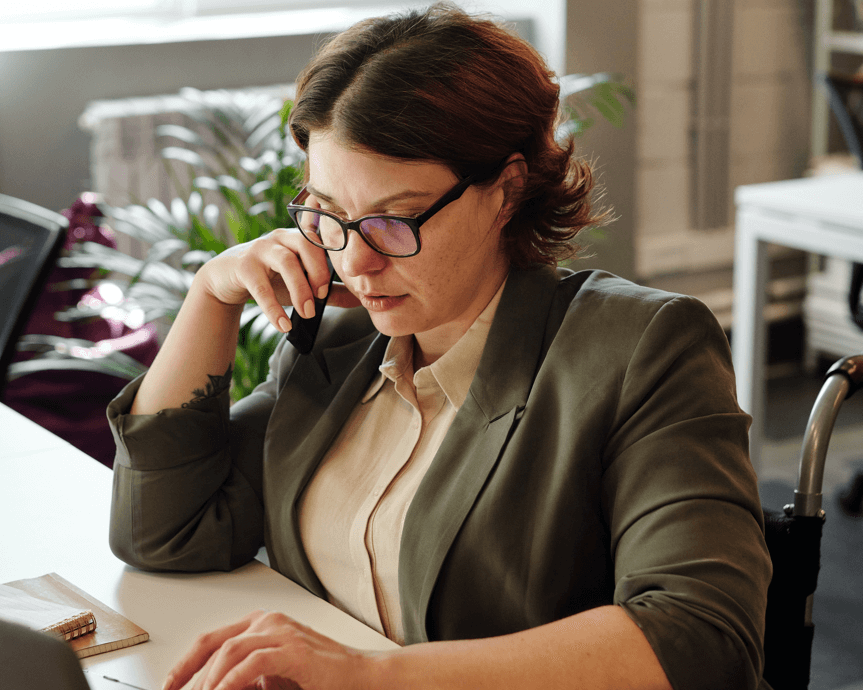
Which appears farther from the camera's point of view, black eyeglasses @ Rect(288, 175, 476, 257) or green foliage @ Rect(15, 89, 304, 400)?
green foliage @ Rect(15, 89, 304, 400)

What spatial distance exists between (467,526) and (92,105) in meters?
2.54

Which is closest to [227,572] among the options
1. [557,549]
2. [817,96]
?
[557,549]

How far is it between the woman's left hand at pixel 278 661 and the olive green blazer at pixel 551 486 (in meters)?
0.22

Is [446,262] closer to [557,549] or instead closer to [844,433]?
[557,549]

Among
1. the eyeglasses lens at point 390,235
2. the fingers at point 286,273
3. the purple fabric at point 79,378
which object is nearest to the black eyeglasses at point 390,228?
the eyeglasses lens at point 390,235

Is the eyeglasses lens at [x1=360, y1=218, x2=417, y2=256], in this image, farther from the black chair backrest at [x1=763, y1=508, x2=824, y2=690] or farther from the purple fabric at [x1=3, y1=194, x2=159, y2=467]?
the purple fabric at [x1=3, y1=194, x2=159, y2=467]

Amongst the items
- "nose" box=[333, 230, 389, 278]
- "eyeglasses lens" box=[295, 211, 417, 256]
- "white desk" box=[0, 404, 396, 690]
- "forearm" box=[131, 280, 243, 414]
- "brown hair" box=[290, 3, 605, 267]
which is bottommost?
"white desk" box=[0, 404, 396, 690]

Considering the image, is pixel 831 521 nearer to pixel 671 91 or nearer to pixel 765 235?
pixel 765 235

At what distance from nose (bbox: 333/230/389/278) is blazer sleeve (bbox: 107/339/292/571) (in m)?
0.31

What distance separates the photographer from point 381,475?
3.85ft

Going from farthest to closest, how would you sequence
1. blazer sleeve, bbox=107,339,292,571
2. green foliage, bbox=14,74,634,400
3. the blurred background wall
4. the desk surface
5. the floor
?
the blurred background wall
the desk surface
the floor
green foliage, bbox=14,74,634,400
blazer sleeve, bbox=107,339,292,571

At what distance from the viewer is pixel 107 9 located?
11.1 feet

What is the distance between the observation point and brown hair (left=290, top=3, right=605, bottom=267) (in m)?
1.04

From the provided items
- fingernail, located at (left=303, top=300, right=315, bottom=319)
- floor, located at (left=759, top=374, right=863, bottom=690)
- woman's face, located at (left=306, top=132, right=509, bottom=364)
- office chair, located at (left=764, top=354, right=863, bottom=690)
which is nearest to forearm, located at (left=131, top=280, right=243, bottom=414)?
fingernail, located at (left=303, top=300, right=315, bottom=319)
